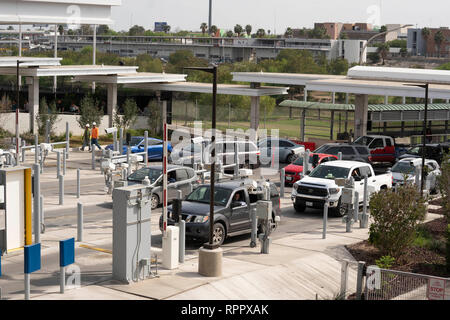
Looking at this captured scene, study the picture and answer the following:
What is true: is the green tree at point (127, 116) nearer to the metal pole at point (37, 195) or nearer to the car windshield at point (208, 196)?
the car windshield at point (208, 196)

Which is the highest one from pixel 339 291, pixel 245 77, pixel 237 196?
pixel 245 77

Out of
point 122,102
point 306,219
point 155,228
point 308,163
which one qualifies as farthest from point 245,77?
point 155,228

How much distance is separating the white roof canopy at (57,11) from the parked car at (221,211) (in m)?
23.3

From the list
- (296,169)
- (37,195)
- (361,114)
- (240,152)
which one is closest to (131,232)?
(37,195)

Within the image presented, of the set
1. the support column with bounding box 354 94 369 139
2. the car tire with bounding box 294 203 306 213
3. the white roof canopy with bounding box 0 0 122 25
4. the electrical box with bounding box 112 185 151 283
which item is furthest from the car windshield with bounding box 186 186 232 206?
the support column with bounding box 354 94 369 139

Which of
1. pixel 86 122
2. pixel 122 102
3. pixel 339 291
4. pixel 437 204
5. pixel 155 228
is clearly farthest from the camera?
pixel 122 102

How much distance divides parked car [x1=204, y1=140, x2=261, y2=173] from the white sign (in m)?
18.6

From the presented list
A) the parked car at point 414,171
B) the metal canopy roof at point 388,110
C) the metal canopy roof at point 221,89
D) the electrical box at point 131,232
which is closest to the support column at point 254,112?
the metal canopy roof at point 221,89

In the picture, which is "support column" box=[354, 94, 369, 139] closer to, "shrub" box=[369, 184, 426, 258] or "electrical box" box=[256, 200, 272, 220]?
"shrub" box=[369, 184, 426, 258]

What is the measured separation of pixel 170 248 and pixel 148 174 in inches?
338

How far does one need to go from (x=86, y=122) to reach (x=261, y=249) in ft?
81.8

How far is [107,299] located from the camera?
1459 cm

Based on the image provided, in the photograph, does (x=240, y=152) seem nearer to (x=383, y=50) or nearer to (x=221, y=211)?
(x=221, y=211)
